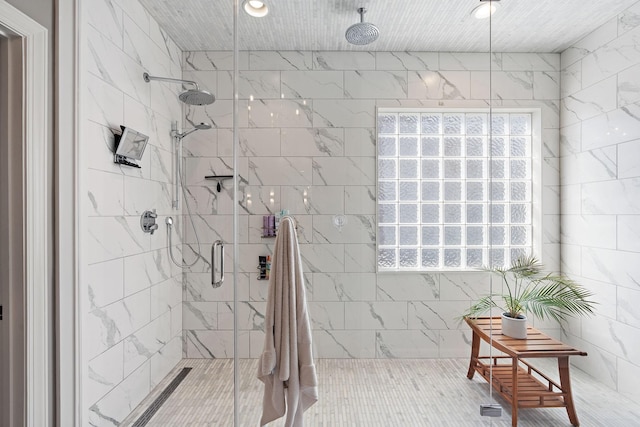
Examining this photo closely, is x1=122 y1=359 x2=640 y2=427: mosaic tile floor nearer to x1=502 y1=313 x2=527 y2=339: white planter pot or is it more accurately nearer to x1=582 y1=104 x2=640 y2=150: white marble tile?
x1=502 y1=313 x2=527 y2=339: white planter pot

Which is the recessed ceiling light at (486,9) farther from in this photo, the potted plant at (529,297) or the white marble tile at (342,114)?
the potted plant at (529,297)

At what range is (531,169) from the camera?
5.56 ft

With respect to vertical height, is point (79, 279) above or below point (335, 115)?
below

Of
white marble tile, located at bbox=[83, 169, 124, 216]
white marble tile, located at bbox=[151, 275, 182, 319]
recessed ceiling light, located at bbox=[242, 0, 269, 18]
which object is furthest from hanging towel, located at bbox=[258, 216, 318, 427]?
recessed ceiling light, located at bbox=[242, 0, 269, 18]

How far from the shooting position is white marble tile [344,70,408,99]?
5.36 ft

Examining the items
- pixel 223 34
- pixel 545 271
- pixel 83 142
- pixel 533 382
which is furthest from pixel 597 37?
pixel 83 142

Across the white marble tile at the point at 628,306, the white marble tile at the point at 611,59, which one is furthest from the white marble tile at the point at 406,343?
the white marble tile at the point at 611,59

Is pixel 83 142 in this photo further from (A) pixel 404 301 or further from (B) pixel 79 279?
(A) pixel 404 301

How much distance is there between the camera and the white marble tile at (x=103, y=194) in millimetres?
1419

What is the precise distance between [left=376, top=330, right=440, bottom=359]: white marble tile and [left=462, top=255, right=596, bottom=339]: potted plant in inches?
9.4

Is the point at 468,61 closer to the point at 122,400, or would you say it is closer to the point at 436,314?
the point at 436,314

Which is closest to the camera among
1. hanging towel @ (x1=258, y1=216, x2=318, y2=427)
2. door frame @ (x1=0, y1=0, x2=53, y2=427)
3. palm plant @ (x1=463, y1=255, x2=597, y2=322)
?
door frame @ (x1=0, y1=0, x2=53, y2=427)

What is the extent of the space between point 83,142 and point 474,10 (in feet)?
7.13

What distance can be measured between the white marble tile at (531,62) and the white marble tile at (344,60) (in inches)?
31.5
